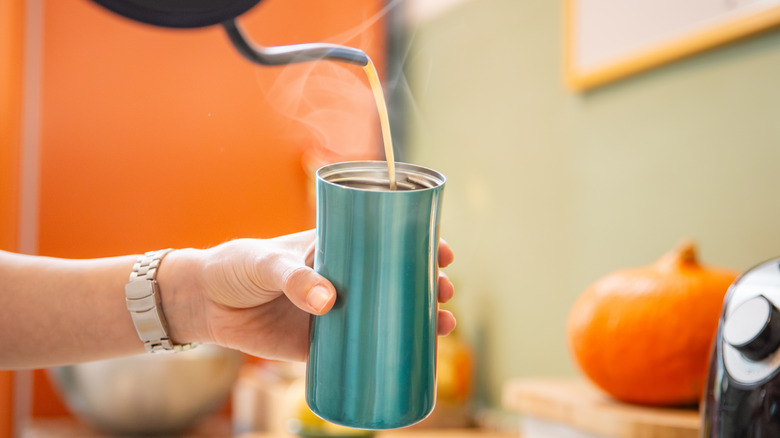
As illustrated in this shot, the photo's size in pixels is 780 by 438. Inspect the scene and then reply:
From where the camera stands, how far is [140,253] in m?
0.72

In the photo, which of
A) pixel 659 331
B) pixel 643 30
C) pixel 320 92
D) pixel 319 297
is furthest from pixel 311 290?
pixel 643 30

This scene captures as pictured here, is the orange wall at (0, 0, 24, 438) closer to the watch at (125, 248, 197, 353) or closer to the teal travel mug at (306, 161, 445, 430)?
the watch at (125, 248, 197, 353)

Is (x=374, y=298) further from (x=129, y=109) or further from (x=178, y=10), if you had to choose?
(x=129, y=109)

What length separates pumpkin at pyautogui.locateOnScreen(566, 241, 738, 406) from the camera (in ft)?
2.85

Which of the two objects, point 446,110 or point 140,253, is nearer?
point 140,253

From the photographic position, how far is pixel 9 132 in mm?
1548

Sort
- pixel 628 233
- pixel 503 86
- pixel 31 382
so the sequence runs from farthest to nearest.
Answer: pixel 31 382
pixel 503 86
pixel 628 233

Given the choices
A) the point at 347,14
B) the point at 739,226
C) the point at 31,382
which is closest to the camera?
the point at 739,226

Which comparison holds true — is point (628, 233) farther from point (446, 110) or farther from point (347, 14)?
point (347, 14)

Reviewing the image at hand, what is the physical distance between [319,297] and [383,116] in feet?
0.45

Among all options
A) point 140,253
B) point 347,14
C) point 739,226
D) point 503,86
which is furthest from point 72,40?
point 739,226

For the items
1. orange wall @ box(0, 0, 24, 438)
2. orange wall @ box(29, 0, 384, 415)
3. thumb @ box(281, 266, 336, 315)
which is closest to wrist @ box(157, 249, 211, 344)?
thumb @ box(281, 266, 336, 315)

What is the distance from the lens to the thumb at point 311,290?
518 millimetres

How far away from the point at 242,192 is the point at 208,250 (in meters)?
0.06
